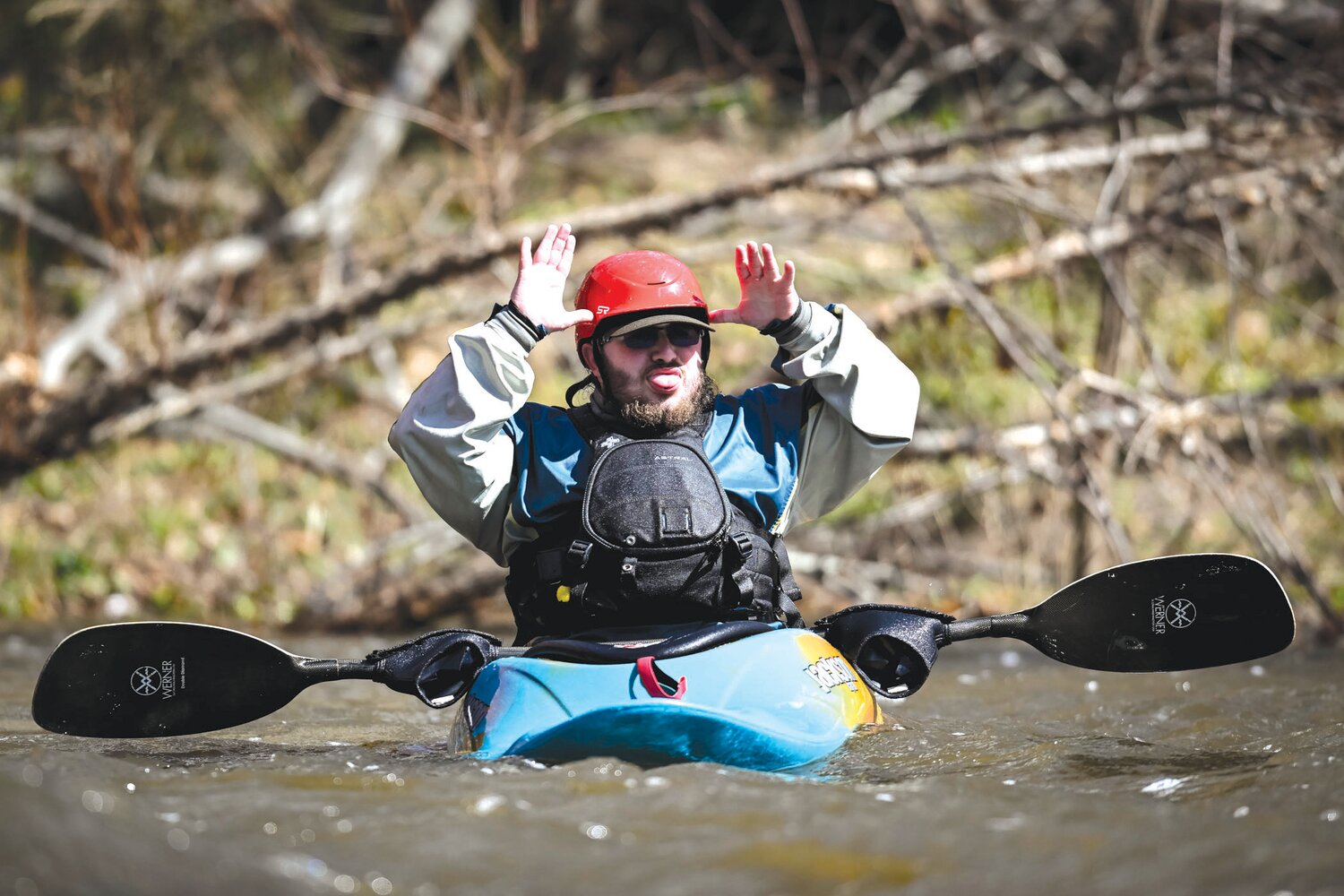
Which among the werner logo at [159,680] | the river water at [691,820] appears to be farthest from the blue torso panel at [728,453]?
the werner logo at [159,680]

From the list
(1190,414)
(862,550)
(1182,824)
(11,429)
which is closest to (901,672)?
(1182,824)

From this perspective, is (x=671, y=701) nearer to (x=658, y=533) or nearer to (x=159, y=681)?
(x=658, y=533)

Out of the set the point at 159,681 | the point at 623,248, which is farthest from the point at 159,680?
the point at 623,248

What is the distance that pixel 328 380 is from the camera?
7750mm

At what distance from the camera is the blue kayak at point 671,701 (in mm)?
2793

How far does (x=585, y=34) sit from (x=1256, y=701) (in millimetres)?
6500

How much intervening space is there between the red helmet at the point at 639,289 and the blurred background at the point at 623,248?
2147 mm

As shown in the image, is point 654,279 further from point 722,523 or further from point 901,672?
point 901,672

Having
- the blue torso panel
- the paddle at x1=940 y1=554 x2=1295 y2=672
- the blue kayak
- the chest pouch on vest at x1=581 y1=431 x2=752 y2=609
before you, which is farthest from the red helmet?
the paddle at x1=940 y1=554 x2=1295 y2=672

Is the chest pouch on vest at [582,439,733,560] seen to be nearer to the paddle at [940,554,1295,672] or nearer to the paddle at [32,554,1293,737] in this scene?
the paddle at [32,554,1293,737]

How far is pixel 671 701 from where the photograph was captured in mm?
2783

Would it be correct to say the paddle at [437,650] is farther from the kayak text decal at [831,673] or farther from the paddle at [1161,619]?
the kayak text decal at [831,673]

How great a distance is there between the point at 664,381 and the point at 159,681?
1.45 m

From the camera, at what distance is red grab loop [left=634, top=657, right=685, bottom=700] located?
2836 millimetres
